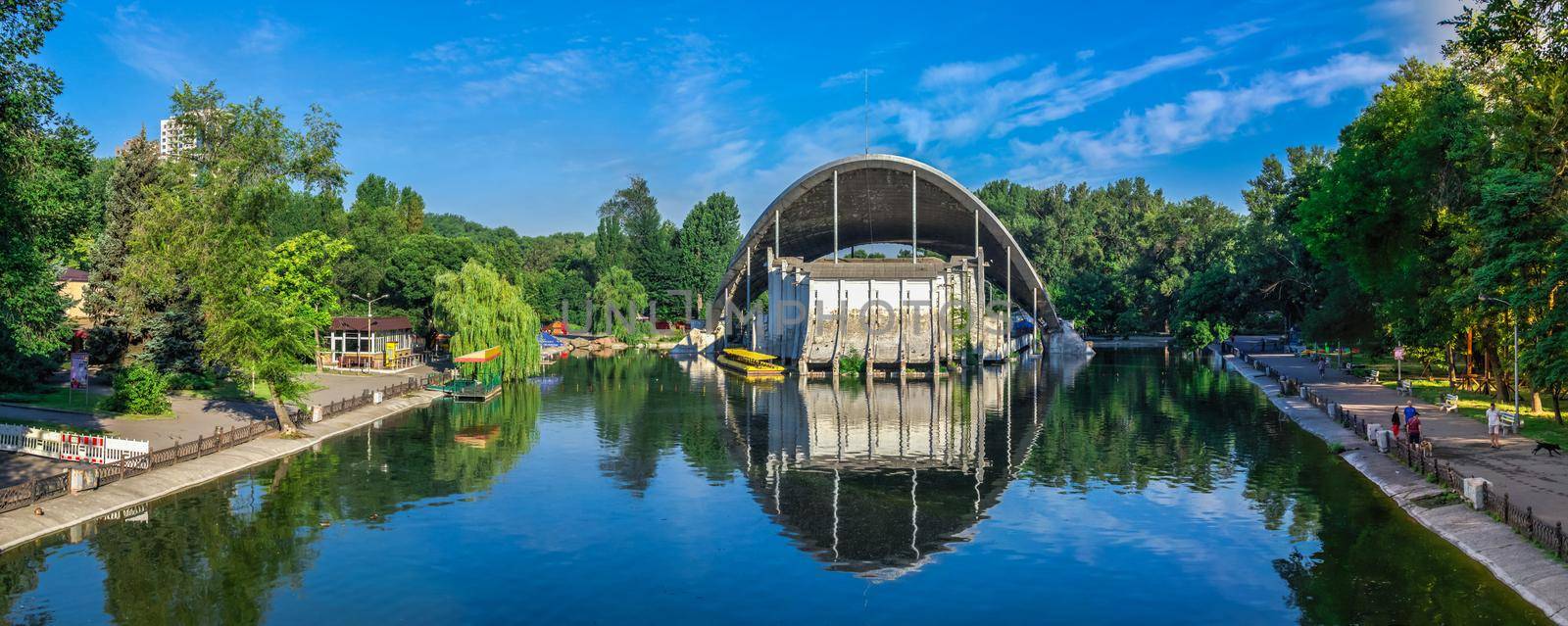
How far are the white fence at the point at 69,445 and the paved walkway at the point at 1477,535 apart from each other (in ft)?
111

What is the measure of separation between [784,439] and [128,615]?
24.0 meters

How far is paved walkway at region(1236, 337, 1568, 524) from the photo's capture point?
22875 mm

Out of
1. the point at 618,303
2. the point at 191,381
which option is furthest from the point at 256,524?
the point at 618,303

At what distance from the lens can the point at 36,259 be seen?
2400 cm

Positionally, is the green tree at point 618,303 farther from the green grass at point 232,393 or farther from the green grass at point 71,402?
the green grass at point 71,402

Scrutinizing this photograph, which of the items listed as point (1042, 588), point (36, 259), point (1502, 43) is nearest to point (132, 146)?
point (36, 259)

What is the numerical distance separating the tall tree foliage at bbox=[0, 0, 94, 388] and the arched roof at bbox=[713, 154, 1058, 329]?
57.2 meters

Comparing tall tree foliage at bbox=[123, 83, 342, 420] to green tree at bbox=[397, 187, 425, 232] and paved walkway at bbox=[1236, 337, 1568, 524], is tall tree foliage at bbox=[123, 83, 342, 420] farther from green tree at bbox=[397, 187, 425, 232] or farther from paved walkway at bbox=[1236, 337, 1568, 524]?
green tree at bbox=[397, 187, 425, 232]

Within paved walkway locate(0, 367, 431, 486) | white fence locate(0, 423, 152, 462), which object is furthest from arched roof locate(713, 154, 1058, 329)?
white fence locate(0, 423, 152, 462)

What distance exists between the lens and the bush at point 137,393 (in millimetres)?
36156

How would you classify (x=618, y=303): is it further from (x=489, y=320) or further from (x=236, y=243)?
(x=236, y=243)

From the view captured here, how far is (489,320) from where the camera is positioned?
5722cm

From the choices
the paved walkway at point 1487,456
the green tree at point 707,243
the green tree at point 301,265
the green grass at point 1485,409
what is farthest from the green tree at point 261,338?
the green tree at point 707,243

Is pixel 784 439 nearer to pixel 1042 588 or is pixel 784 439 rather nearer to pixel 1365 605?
pixel 1042 588
